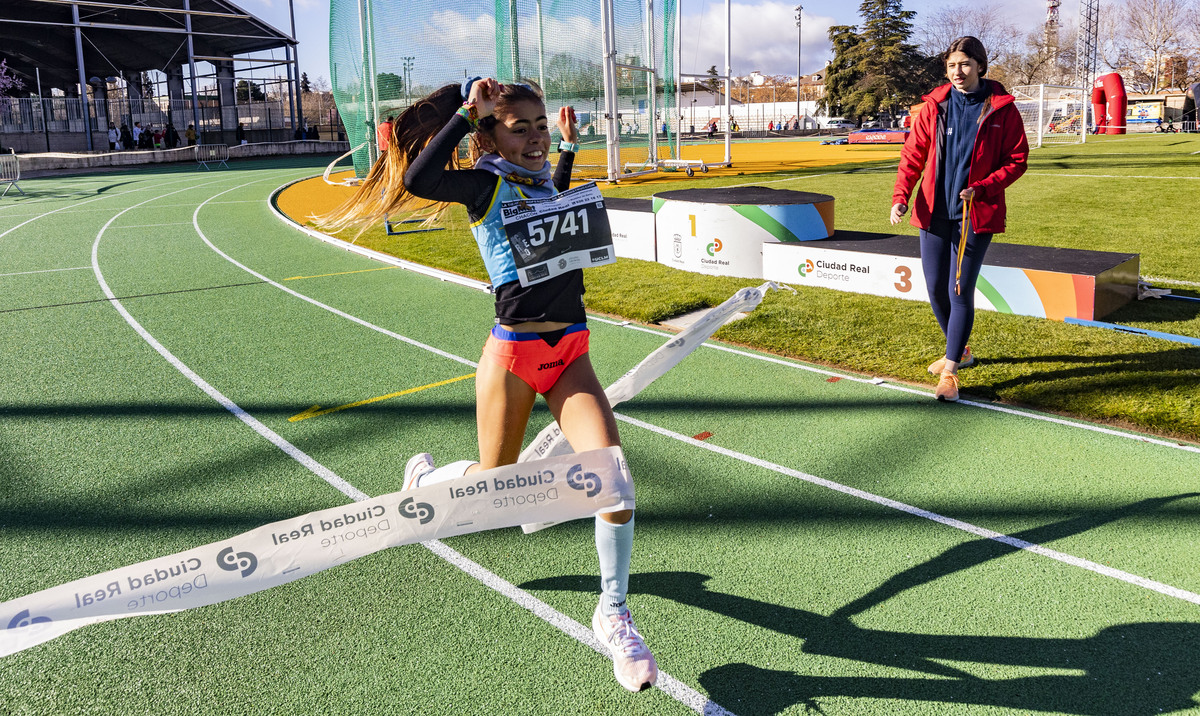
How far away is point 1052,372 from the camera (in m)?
5.85

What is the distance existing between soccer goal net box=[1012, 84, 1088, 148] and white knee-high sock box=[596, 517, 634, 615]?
31.9 meters

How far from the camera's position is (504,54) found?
18.6 meters

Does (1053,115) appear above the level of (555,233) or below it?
above

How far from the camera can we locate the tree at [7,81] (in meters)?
48.8

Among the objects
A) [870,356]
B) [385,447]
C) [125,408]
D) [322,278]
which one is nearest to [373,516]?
[385,447]

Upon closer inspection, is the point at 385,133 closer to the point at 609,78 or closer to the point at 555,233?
the point at 555,233

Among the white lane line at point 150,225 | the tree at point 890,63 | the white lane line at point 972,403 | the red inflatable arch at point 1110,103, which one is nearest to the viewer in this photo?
the white lane line at point 972,403

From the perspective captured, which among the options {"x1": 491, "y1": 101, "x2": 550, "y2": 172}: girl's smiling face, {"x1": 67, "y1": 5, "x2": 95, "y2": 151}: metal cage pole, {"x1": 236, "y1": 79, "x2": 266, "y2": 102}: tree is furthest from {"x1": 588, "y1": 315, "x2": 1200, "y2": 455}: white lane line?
{"x1": 236, "y1": 79, "x2": 266, "y2": 102}: tree

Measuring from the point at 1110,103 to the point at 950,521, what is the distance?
46.1 m

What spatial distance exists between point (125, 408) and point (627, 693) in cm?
481

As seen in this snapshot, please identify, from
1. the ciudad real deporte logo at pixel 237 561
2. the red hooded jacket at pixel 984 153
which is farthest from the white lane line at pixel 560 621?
the red hooded jacket at pixel 984 153

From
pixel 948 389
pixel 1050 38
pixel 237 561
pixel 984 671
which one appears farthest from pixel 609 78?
pixel 1050 38

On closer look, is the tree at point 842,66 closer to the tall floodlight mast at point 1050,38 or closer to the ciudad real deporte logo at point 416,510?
the tall floodlight mast at point 1050,38

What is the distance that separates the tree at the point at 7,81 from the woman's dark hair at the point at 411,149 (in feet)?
193
